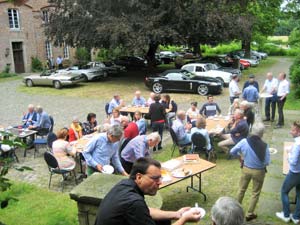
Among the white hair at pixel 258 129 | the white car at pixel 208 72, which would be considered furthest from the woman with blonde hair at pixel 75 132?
the white car at pixel 208 72

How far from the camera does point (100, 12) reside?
25188 millimetres

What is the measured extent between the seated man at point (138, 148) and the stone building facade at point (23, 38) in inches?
1128

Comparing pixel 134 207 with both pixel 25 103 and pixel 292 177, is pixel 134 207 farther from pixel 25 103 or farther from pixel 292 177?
pixel 25 103

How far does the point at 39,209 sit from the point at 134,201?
5.01 meters

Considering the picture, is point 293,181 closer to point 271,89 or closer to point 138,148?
point 138,148

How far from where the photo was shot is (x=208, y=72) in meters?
23.9

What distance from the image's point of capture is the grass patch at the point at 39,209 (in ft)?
21.7

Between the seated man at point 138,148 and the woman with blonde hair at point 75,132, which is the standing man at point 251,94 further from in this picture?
the seated man at point 138,148

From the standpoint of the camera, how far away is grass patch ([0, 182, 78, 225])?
663cm

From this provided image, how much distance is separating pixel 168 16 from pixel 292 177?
20.2 meters

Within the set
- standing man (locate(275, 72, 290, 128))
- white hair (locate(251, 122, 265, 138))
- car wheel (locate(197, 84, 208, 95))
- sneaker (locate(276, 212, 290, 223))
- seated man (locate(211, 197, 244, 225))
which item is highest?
seated man (locate(211, 197, 244, 225))

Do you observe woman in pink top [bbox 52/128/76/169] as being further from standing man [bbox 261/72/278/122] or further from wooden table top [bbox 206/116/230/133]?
standing man [bbox 261/72/278/122]

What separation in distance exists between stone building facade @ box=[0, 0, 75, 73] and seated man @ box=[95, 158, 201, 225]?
3263 cm

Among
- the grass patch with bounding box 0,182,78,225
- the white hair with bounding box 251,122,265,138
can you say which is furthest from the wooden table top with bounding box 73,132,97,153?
the white hair with bounding box 251,122,265,138
